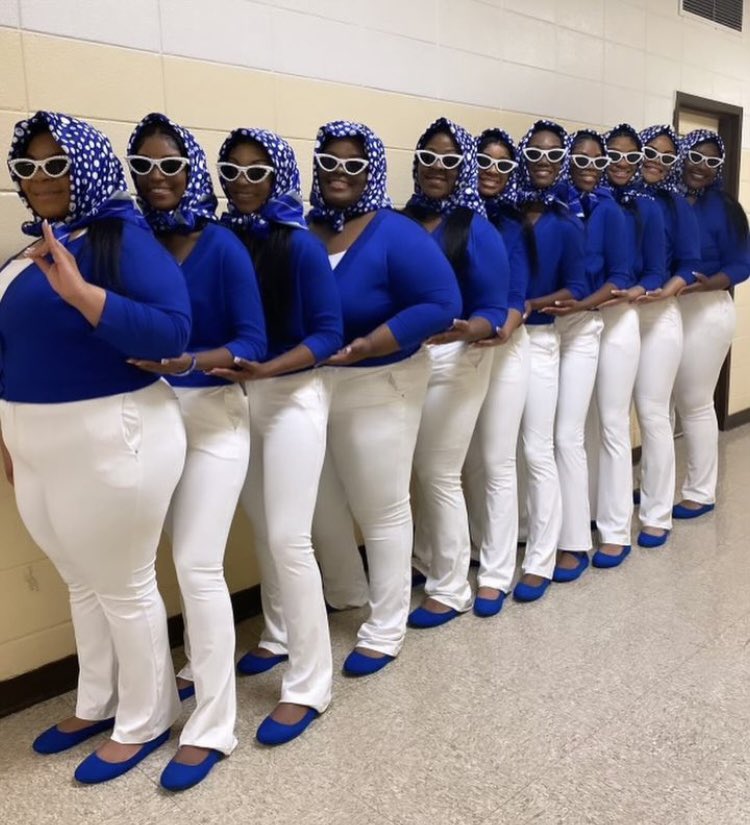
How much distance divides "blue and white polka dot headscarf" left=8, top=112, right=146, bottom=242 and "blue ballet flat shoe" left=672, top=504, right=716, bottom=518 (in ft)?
9.65

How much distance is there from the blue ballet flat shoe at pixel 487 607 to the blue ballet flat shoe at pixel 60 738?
129 centimetres

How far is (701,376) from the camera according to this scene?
3852 mm

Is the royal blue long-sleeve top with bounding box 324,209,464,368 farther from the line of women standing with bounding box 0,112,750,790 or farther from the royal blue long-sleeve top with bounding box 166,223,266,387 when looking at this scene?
the royal blue long-sleeve top with bounding box 166,223,266,387

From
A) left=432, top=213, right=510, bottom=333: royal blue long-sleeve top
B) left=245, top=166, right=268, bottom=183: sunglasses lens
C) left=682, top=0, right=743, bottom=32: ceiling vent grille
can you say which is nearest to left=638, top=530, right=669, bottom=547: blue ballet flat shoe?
left=432, top=213, right=510, bottom=333: royal blue long-sleeve top

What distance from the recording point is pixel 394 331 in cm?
228

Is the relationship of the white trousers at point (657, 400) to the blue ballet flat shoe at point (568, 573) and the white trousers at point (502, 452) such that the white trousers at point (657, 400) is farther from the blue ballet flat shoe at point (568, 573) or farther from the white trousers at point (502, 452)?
the white trousers at point (502, 452)

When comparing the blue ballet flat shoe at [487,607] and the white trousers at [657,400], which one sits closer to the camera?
the blue ballet flat shoe at [487,607]

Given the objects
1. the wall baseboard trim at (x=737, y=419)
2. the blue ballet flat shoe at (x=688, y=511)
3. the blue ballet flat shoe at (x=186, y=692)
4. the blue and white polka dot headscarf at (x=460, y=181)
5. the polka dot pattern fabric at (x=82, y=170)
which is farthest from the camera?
the wall baseboard trim at (x=737, y=419)

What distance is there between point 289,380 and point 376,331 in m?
0.29

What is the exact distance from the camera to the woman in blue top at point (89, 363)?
5.75ft

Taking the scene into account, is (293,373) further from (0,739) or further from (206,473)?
(0,739)

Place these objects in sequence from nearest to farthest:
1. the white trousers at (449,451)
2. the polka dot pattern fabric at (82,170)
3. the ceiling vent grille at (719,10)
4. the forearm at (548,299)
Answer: the polka dot pattern fabric at (82,170) < the white trousers at (449,451) < the forearm at (548,299) < the ceiling vent grille at (719,10)

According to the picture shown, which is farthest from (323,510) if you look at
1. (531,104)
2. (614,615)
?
(531,104)

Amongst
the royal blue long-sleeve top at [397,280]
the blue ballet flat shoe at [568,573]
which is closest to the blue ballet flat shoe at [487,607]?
the blue ballet flat shoe at [568,573]
